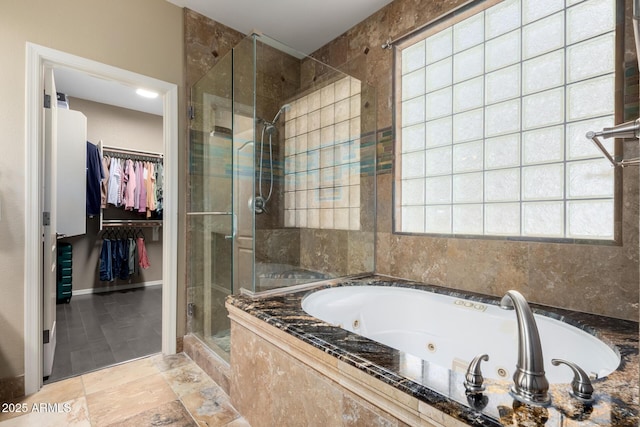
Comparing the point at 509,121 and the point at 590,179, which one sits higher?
the point at 509,121

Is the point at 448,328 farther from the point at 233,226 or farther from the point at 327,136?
the point at 327,136

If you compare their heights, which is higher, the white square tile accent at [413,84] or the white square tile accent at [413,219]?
the white square tile accent at [413,84]

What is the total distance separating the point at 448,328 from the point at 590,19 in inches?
65.7

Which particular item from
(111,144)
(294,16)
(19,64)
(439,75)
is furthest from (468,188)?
(111,144)

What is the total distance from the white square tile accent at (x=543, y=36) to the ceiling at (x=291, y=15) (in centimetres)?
102

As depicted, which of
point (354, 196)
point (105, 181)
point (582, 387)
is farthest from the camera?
point (105, 181)

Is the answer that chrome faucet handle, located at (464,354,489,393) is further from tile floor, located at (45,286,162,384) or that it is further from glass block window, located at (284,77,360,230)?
tile floor, located at (45,286,162,384)

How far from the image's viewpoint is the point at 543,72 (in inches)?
61.6

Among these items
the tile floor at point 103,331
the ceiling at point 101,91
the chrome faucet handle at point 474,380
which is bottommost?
the tile floor at point 103,331

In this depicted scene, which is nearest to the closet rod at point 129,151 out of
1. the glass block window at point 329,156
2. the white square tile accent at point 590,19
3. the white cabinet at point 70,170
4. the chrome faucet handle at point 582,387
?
the white cabinet at point 70,170

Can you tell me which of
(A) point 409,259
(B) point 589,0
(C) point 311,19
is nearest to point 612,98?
(B) point 589,0

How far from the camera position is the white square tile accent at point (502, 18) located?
1673mm

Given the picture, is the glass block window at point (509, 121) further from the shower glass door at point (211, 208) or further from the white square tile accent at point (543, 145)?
the shower glass door at point (211, 208)

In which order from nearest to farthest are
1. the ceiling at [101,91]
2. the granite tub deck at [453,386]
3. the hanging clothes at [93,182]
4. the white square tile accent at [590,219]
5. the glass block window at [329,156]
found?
the granite tub deck at [453,386] → the white square tile accent at [590,219] → the glass block window at [329,156] → the ceiling at [101,91] → the hanging clothes at [93,182]
